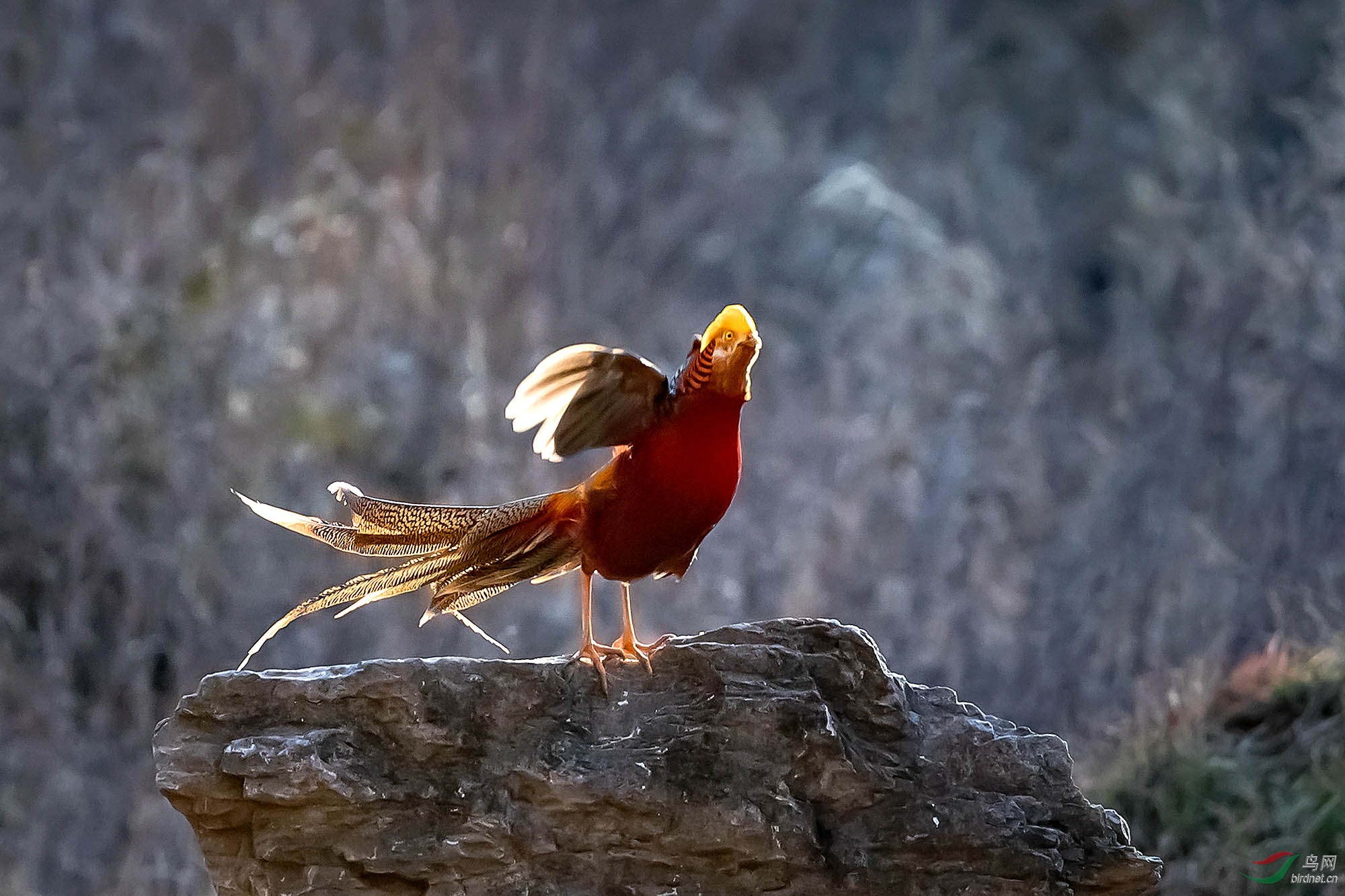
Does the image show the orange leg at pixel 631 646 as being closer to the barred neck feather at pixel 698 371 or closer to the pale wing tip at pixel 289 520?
the barred neck feather at pixel 698 371

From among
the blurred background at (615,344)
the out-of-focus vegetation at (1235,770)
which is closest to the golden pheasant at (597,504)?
the blurred background at (615,344)

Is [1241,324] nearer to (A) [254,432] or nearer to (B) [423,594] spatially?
(B) [423,594]

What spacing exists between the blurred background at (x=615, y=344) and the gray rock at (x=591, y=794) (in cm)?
207

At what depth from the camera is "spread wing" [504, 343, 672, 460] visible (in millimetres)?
2473

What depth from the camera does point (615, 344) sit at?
5438 millimetres

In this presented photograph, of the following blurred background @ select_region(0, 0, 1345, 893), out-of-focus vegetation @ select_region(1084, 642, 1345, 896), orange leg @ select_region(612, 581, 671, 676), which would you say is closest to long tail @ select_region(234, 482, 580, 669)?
orange leg @ select_region(612, 581, 671, 676)

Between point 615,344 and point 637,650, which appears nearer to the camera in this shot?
point 637,650

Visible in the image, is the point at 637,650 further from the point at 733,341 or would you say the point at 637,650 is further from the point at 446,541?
the point at 733,341

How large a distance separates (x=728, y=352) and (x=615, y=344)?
3.07 m

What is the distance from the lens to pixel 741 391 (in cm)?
244

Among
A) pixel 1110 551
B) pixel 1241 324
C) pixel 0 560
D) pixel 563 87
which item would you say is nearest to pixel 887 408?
pixel 1110 551
